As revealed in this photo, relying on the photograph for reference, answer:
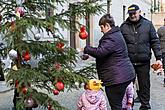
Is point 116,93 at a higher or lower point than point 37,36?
lower

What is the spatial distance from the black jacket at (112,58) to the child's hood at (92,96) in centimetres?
19

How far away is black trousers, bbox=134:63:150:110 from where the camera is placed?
7152mm

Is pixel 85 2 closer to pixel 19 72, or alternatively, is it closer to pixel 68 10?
pixel 68 10

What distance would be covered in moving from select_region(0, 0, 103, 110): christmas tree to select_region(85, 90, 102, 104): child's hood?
0.24m

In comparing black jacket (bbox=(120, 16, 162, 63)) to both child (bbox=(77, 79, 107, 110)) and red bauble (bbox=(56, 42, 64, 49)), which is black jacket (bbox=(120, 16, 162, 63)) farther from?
red bauble (bbox=(56, 42, 64, 49))

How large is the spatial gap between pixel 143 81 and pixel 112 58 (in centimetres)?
193

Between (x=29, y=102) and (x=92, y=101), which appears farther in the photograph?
(x=92, y=101)

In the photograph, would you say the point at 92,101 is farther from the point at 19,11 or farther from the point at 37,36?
the point at 19,11

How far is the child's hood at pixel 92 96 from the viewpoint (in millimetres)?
5570

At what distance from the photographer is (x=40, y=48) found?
5.18 m

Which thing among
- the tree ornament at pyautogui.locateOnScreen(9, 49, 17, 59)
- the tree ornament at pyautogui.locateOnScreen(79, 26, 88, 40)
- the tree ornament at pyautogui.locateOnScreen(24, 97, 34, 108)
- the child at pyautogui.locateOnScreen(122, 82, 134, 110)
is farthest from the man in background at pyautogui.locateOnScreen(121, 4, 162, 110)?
the tree ornament at pyautogui.locateOnScreen(9, 49, 17, 59)

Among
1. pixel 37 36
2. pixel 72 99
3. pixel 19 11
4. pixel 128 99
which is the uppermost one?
pixel 19 11

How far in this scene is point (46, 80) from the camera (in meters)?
5.16

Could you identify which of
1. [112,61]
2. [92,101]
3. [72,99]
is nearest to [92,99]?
[92,101]
